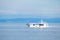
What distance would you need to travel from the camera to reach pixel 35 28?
495 cm

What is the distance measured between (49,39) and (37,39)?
20 cm

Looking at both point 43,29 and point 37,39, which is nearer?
point 37,39

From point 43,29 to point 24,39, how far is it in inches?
66.8

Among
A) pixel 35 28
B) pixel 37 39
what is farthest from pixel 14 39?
pixel 35 28

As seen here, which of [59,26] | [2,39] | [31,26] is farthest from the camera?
[59,26]

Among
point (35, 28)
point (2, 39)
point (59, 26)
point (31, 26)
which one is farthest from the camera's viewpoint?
point (59, 26)

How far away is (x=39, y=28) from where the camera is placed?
4.83 metres

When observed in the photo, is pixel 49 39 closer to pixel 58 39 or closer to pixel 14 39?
pixel 58 39

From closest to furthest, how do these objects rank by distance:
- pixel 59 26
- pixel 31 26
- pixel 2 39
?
pixel 2 39
pixel 31 26
pixel 59 26

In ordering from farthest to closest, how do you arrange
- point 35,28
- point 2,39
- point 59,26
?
point 59,26 < point 35,28 < point 2,39

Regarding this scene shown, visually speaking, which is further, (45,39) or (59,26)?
(59,26)

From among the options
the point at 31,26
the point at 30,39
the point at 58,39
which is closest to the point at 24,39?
the point at 30,39

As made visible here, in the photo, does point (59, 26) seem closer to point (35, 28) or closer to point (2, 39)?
point (35, 28)

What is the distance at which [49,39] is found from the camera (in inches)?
128
